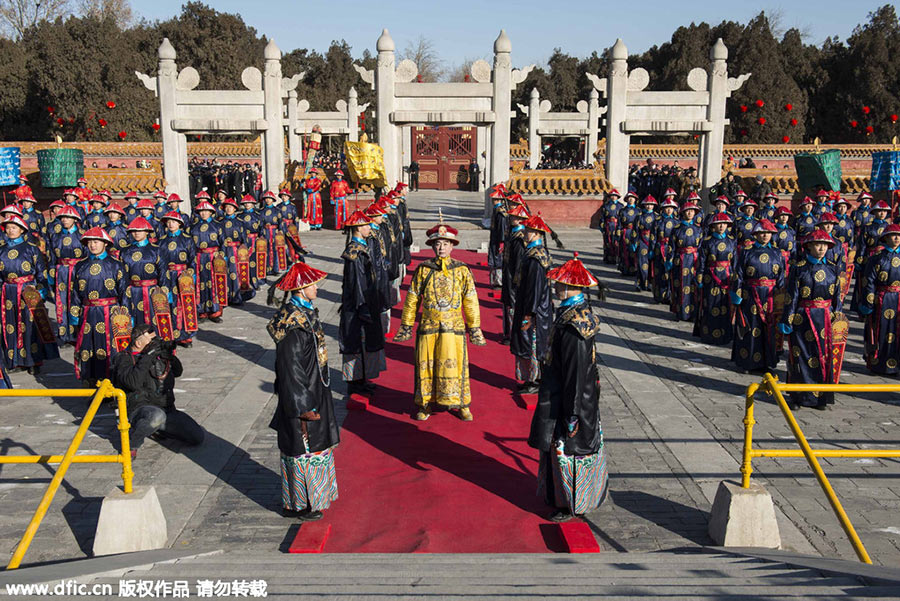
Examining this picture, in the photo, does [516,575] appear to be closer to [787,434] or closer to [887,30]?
[787,434]

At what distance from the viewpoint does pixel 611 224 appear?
687 inches

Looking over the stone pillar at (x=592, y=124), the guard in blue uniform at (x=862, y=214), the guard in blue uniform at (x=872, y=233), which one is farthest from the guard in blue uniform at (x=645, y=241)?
the stone pillar at (x=592, y=124)

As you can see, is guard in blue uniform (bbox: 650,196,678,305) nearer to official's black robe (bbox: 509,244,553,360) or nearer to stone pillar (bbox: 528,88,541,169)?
official's black robe (bbox: 509,244,553,360)

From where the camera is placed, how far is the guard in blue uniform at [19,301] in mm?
9445

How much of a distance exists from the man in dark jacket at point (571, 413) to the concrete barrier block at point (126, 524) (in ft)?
9.18

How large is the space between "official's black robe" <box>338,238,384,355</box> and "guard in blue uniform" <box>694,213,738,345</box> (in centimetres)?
510

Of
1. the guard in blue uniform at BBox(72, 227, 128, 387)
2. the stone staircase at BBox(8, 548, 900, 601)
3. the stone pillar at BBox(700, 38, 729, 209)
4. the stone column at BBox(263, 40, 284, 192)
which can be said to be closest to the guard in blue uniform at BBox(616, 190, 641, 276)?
the stone pillar at BBox(700, 38, 729, 209)

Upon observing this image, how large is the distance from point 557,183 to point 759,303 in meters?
14.5

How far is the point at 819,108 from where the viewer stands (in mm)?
40219

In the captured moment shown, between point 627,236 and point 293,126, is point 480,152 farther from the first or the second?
point 627,236

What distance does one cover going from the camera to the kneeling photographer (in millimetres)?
7109

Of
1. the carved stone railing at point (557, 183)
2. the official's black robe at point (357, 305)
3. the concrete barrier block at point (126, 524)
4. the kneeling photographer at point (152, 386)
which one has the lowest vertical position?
the concrete barrier block at point (126, 524)

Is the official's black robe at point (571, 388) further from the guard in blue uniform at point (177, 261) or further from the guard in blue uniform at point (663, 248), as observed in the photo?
the guard in blue uniform at point (663, 248)

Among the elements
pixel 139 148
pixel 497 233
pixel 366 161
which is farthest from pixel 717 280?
pixel 139 148
